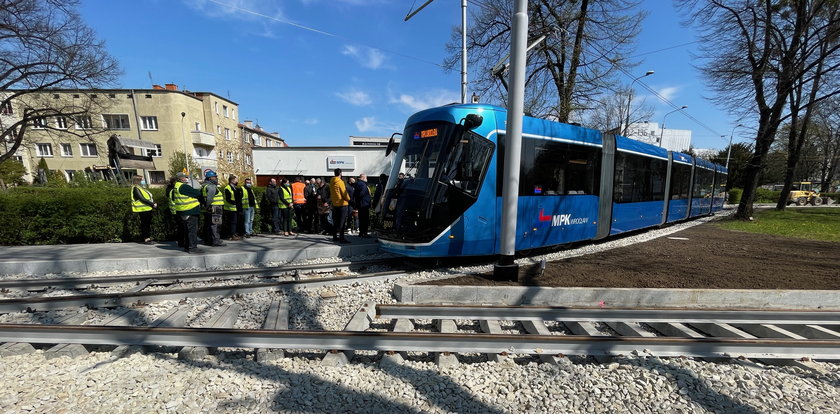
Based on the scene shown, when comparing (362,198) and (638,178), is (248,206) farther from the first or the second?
(638,178)

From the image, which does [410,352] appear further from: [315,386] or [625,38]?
[625,38]

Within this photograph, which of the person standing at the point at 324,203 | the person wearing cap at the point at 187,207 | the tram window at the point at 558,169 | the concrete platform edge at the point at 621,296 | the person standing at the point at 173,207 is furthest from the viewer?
the person standing at the point at 324,203

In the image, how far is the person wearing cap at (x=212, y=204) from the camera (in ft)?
25.0

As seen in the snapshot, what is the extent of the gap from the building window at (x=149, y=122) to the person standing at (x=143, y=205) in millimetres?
35473

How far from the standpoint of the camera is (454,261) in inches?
273

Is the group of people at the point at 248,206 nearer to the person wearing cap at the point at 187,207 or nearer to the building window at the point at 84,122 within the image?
the person wearing cap at the point at 187,207

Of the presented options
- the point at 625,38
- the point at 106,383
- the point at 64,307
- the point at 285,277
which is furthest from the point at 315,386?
the point at 625,38

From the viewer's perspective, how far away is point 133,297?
15.1ft

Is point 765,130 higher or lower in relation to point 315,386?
higher

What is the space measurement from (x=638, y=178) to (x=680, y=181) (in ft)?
14.5

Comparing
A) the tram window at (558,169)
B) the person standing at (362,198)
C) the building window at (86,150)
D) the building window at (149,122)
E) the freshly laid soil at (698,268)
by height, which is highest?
the building window at (149,122)

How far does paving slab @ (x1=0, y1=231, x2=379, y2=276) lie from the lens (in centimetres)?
619

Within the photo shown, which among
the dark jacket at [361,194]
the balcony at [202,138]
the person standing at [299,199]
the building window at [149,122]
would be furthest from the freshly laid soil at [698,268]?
the building window at [149,122]

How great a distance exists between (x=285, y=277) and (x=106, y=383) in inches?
132
